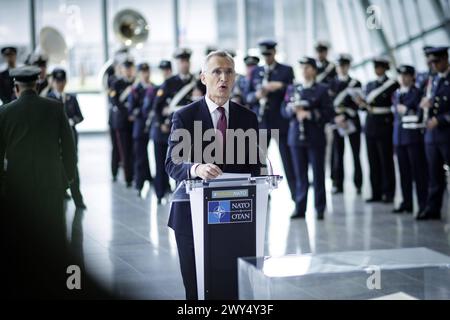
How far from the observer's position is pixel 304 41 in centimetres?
2217

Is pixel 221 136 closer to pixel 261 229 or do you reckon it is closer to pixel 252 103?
pixel 261 229

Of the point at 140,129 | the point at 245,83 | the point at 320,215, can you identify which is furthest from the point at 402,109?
the point at 140,129

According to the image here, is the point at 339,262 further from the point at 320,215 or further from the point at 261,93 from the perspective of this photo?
the point at 261,93

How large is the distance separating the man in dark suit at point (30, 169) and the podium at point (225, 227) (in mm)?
1807

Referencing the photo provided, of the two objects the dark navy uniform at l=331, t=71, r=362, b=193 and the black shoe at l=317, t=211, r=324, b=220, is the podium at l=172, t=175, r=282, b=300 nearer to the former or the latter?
the black shoe at l=317, t=211, r=324, b=220

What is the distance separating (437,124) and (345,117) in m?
2.49

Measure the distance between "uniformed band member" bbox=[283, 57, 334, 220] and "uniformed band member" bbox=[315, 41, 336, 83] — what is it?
1.95 metres

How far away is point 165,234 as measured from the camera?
8.32m

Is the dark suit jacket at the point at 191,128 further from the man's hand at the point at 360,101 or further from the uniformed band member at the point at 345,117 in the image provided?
the uniformed band member at the point at 345,117

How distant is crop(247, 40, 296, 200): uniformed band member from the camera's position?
33.0 ft

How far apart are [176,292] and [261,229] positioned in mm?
1824

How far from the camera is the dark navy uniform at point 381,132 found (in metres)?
10.3

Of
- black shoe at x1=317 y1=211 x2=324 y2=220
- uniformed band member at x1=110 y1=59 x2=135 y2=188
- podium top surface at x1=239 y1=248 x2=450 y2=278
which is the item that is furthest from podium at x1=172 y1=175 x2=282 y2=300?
uniformed band member at x1=110 y1=59 x2=135 y2=188
